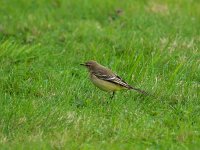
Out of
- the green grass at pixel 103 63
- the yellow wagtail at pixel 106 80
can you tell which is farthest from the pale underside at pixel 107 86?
the green grass at pixel 103 63

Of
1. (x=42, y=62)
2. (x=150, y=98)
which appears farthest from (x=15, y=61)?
(x=150, y=98)

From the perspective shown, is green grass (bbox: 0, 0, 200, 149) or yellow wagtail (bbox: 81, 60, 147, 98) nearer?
green grass (bbox: 0, 0, 200, 149)

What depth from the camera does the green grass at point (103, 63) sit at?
7797 mm

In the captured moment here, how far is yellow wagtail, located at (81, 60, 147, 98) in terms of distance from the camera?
9297mm

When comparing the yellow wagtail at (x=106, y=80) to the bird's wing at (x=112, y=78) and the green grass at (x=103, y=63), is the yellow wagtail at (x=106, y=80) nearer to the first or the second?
the bird's wing at (x=112, y=78)

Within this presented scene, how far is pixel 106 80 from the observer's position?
9422mm

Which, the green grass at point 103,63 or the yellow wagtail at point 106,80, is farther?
the yellow wagtail at point 106,80

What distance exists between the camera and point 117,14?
13.9 meters

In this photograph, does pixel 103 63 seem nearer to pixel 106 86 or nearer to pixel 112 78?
pixel 112 78

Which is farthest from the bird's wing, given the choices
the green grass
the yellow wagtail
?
the green grass

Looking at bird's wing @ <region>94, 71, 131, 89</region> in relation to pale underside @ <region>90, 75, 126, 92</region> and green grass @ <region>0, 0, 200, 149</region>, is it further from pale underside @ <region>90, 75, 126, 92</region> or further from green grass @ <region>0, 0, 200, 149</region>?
green grass @ <region>0, 0, 200, 149</region>

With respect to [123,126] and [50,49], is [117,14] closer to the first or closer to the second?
[50,49]

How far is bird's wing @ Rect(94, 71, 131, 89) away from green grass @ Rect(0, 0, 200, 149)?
0.65 ft

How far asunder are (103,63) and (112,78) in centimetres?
153
